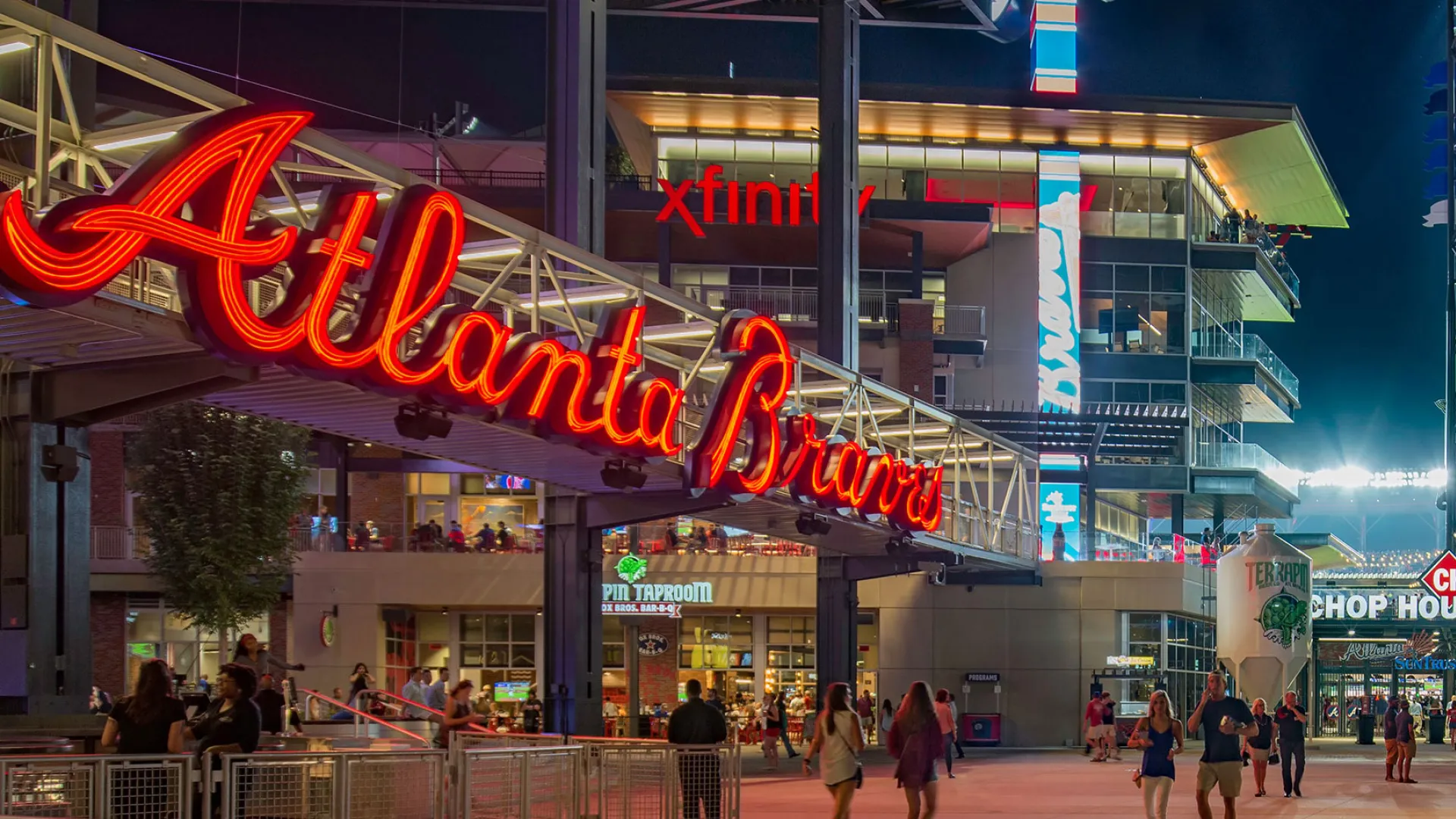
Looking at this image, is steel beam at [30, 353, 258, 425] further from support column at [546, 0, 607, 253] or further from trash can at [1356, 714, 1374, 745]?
trash can at [1356, 714, 1374, 745]

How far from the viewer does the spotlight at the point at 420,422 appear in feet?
62.1

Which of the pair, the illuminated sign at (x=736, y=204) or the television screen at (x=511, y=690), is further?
the illuminated sign at (x=736, y=204)

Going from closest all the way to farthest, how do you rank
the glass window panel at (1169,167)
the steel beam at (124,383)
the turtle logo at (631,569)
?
the steel beam at (124,383)
the turtle logo at (631,569)
the glass window panel at (1169,167)

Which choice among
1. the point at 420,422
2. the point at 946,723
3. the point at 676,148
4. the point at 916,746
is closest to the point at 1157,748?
the point at 916,746

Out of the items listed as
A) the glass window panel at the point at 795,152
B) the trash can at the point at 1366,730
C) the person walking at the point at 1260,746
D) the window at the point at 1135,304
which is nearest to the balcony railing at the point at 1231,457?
the window at the point at 1135,304

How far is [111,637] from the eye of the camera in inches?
1946

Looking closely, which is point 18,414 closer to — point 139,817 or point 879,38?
point 139,817

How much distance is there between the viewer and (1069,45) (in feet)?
216

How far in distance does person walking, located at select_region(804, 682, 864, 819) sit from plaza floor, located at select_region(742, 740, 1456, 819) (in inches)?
180

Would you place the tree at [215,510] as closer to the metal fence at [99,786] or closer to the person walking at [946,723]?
the person walking at [946,723]

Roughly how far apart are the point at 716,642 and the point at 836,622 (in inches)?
604

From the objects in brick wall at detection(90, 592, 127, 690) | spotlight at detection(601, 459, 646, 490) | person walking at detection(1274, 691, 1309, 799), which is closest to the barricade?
spotlight at detection(601, 459, 646, 490)

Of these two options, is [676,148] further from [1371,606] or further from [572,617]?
[572,617]

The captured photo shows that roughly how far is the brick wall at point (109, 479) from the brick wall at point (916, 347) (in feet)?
77.4
